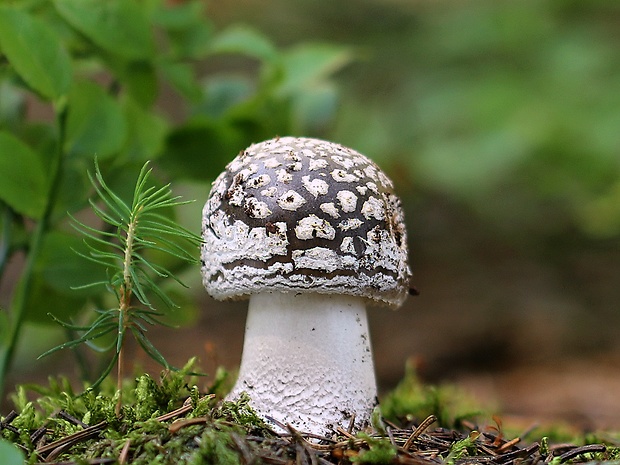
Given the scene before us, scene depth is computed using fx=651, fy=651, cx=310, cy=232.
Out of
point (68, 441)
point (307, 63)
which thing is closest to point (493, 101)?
point (307, 63)

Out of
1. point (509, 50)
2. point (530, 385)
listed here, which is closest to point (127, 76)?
point (530, 385)

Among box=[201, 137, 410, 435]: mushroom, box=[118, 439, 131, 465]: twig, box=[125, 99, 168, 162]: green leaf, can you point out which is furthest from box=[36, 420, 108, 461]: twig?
box=[125, 99, 168, 162]: green leaf

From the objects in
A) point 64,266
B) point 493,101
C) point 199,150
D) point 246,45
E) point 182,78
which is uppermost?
point 493,101

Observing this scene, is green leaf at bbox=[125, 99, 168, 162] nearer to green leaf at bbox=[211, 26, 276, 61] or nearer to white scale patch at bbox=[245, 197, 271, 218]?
green leaf at bbox=[211, 26, 276, 61]

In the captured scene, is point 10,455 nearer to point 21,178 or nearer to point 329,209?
point 329,209

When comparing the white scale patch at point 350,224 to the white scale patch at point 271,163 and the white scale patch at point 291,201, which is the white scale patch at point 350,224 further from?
the white scale patch at point 271,163

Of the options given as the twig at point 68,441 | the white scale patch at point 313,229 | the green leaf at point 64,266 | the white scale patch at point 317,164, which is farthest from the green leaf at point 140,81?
the twig at point 68,441
